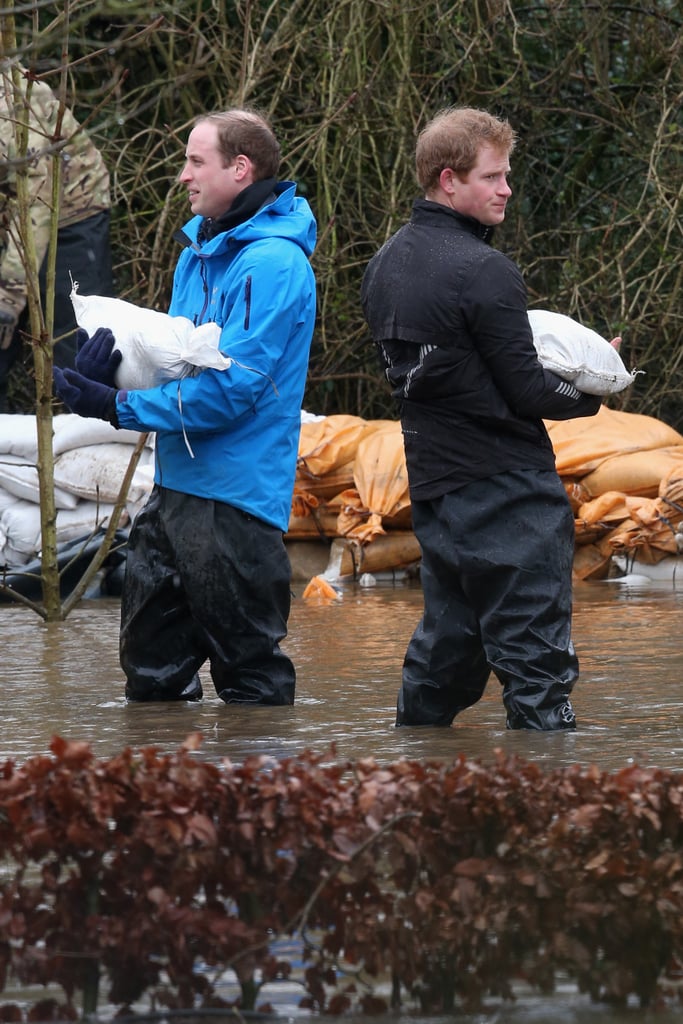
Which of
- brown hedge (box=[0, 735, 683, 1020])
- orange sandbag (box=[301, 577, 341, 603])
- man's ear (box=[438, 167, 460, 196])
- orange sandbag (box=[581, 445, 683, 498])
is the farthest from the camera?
orange sandbag (box=[581, 445, 683, 498])

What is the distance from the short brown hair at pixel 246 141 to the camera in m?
4.75

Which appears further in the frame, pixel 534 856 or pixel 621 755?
pixel 621 755

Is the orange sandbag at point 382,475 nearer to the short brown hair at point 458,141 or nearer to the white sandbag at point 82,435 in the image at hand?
the white sandbag at point 82,435

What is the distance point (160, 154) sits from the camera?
36.5 ft

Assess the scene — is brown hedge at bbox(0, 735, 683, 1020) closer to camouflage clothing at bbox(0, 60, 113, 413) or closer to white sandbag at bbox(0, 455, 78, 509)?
white sandbag at bbox(0, 455, 78, 509)

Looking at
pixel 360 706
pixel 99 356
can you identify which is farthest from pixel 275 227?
pixel 360 706

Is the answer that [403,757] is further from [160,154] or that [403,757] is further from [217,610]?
[160,154]

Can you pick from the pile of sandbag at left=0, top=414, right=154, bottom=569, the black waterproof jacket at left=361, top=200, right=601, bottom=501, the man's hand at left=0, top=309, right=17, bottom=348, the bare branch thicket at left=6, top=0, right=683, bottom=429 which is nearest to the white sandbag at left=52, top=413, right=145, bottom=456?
the pile of sandbag at left=0, top=414, right=154, bottom=569

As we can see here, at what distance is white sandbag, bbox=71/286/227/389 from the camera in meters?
4.57

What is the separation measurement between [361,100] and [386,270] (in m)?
6.66

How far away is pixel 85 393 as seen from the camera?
181 inches

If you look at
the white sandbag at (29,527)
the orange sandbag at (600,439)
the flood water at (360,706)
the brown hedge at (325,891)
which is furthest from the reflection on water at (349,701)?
the orange sandbag at (600,439)

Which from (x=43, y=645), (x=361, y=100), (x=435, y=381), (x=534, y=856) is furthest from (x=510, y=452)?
(x=361, y=100)

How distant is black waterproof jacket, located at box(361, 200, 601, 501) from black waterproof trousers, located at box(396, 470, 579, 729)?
2.7 inches
